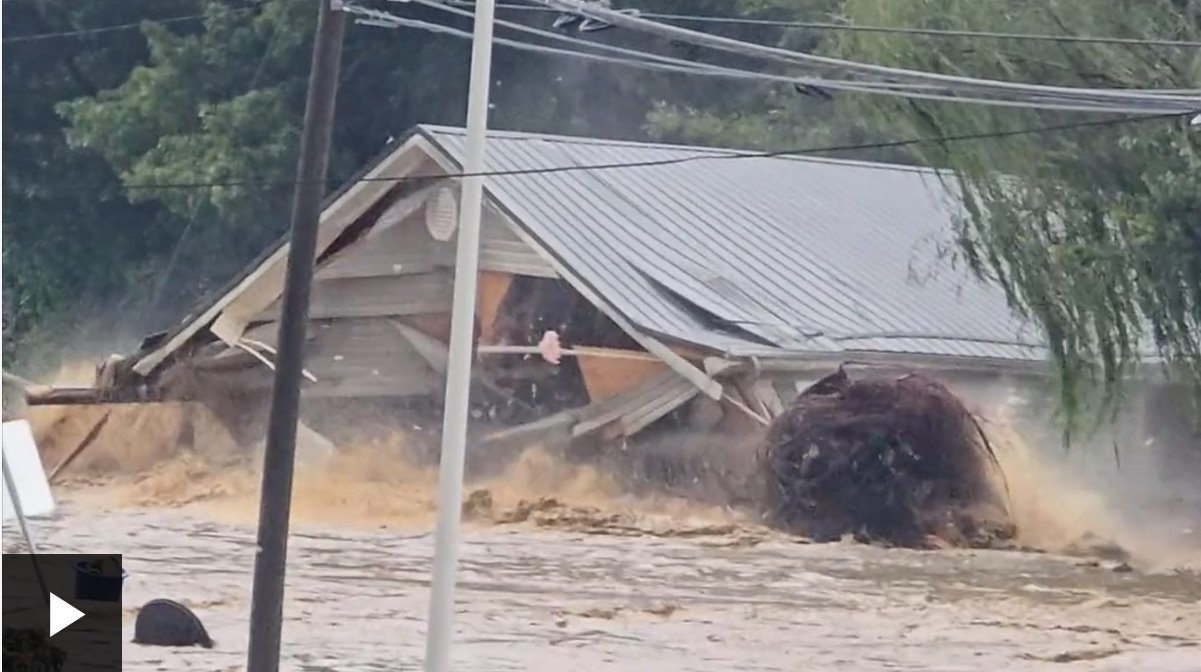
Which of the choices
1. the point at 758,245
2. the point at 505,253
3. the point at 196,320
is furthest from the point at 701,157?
the point at 196,320

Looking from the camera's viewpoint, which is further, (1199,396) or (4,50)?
(4,50)

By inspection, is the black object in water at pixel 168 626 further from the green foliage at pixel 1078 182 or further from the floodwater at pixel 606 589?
the green foliage at pixel 1078 182

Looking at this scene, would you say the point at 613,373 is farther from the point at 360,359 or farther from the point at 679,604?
the point at 360,359

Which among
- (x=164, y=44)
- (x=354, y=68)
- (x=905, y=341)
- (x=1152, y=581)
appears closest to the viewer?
(x=1152, y=581)

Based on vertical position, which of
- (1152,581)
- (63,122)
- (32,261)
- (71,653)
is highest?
(63,122)

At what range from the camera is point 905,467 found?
11.6 metres

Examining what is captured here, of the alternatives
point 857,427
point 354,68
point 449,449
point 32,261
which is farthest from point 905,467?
point 32,261

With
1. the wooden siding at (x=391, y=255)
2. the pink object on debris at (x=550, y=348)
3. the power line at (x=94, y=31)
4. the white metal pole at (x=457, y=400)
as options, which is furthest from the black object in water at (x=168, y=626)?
the power line at (x=94, y=31)

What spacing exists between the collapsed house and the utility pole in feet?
2.71

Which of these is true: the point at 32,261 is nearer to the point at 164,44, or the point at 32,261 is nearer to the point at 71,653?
the point at 164,44

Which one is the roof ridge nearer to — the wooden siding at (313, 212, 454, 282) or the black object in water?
the wooden siding at (313, 212, 454, 282)

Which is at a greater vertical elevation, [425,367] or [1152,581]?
[425,367]

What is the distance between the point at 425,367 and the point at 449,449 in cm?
227

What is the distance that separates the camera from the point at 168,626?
12461mm
